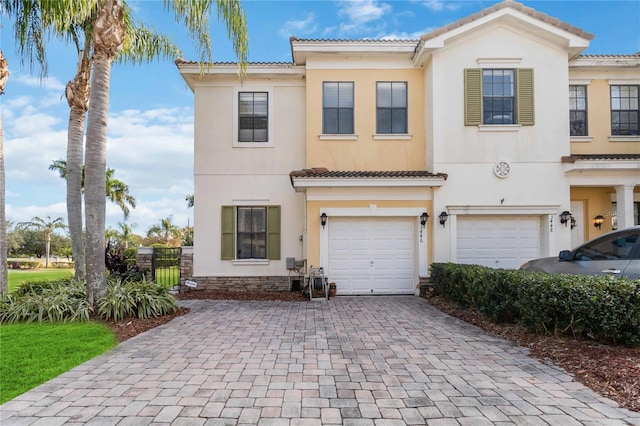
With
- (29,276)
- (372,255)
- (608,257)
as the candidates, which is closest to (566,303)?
(608,257)

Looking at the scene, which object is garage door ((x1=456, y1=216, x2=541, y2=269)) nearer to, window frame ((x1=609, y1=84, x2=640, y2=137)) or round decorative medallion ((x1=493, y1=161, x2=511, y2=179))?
round decorative medallion ((x1=493, y1=161, x2=511, y2=179))

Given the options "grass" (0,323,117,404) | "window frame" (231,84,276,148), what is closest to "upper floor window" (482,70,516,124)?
"window frame" (231,84,276,148)

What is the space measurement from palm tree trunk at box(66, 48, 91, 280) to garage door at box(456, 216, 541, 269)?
10538 millimetres

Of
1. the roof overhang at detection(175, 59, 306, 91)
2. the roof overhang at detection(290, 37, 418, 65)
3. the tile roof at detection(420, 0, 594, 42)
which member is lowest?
the roof overhang at detection(175, 59, 306, 91)

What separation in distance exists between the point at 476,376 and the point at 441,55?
9.43 m

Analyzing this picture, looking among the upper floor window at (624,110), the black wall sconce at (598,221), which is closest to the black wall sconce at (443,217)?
the black wall sconce at (598,221)

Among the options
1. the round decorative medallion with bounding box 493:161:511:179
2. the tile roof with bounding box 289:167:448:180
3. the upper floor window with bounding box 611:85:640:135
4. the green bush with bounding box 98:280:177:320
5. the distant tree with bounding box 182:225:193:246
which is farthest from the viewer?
the distant tree with bounding box 182:225:193:246

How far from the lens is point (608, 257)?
268 inches

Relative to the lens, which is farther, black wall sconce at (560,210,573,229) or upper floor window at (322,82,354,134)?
upper floor window at (322,82,354,134)

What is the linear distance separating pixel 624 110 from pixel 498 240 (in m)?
6.23

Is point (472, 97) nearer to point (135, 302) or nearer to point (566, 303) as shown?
point (566, 303)

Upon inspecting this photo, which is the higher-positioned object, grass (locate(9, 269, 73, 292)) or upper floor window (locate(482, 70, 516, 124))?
upper floor window (locate(482, 70, 516, 124))

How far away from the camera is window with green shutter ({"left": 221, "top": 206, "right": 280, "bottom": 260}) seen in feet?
39.0

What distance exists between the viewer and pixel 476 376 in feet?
15.1
